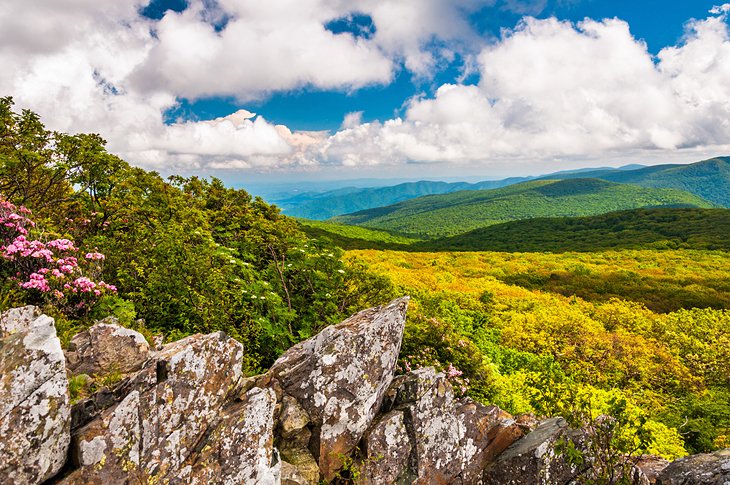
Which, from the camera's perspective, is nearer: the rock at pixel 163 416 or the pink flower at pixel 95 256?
the rock at pixel 163 416

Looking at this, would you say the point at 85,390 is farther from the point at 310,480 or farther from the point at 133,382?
the point at 310,480

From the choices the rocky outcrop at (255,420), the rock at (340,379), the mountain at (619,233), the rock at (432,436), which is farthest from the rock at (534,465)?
the mountain at (619,233)

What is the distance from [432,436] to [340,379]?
126 inches

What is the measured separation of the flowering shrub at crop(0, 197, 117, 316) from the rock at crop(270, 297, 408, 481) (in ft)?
26.0

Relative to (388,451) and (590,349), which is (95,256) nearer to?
(388,451)

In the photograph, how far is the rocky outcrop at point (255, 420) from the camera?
19.2 ft

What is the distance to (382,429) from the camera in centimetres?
902

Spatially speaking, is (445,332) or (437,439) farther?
(445,332)

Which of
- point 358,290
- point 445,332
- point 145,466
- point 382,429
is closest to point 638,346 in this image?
point 445,332

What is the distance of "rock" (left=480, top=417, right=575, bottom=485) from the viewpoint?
940 centimetres

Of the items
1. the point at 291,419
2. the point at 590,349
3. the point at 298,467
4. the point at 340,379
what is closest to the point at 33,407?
the point at 291,419

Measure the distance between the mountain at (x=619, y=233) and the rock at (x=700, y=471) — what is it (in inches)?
3898

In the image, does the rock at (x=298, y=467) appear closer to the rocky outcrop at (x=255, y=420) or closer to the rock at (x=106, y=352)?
the rocky outcrop at (x=255, y=420)

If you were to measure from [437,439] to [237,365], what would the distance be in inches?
231
